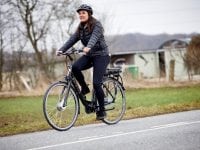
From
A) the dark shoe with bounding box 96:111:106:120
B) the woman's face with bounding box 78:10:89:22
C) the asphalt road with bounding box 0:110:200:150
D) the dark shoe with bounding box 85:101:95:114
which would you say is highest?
the woman's face with bounding box 78:10:89:22

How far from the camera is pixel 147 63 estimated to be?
61.9m

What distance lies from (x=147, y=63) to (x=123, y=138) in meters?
55.5

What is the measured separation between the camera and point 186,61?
95.0 ft

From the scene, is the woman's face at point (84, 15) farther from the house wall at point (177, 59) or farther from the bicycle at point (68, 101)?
the house wall at point (177, 59)

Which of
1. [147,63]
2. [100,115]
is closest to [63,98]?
[100,115]

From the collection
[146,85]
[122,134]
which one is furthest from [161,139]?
[146,85]

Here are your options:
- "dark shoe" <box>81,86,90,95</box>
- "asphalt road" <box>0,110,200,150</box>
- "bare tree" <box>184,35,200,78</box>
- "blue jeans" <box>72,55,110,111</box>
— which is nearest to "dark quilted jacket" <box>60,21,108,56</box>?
"blue jeans" <box>72,55,110,111</box>

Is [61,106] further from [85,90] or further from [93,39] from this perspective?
[93,39]

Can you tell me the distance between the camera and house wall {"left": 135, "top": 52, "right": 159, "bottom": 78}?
201ft

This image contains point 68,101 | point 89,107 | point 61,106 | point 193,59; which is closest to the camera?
point 61,106

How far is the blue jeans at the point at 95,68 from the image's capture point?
26.6 feet

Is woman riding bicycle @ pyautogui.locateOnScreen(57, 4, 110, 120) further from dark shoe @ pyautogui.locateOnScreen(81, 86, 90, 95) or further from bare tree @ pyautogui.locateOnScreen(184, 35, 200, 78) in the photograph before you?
bare tree @ pyautogui.locateOnScreen(184, 35, 200, 78)

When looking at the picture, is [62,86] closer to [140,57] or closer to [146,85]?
[146,85]

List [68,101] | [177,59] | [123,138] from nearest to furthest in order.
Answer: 1. [123,138]
2. [68,101]
3. [177,59]
